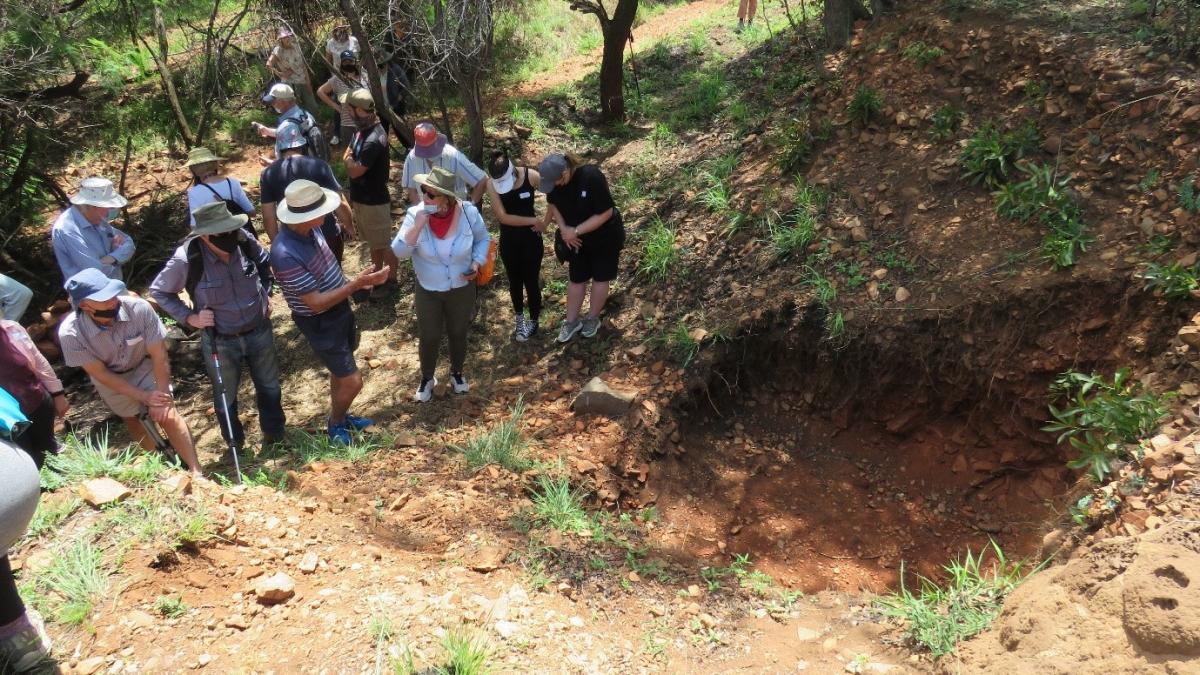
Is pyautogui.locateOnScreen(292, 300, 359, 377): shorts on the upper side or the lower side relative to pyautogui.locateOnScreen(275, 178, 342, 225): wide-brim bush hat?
lower

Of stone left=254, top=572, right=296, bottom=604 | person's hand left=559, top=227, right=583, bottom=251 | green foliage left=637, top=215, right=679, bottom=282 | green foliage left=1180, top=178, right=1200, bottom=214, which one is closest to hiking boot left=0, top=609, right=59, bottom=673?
stone left=254, top=572, right=296, bottom=604

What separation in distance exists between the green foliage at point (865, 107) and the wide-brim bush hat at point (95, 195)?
5.54 m

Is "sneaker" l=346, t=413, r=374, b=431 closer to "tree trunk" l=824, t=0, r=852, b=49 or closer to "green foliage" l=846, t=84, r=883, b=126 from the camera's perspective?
"green foliage" l=846, t=84, r=883, b=126

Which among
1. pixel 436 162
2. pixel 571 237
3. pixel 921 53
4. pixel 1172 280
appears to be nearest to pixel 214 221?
pixel 436 162

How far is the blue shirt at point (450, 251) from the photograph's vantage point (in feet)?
15.1

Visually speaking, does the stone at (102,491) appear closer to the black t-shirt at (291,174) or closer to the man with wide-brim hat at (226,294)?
the man with wide-brim hat at (226,294)

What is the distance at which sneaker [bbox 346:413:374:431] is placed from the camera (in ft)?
16.4

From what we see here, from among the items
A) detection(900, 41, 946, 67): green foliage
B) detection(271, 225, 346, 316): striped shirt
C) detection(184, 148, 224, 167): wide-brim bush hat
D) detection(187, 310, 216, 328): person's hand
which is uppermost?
detection(900, 41, 946, 67): green foliage

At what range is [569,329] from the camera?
5730 millimetres

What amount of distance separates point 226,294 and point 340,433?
1.16 metres

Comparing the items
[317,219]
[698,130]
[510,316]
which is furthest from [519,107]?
[317,219]

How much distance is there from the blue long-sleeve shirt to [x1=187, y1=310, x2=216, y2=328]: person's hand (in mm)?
996

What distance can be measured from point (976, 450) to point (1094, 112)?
244 centimetres

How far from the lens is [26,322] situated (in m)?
7.39
